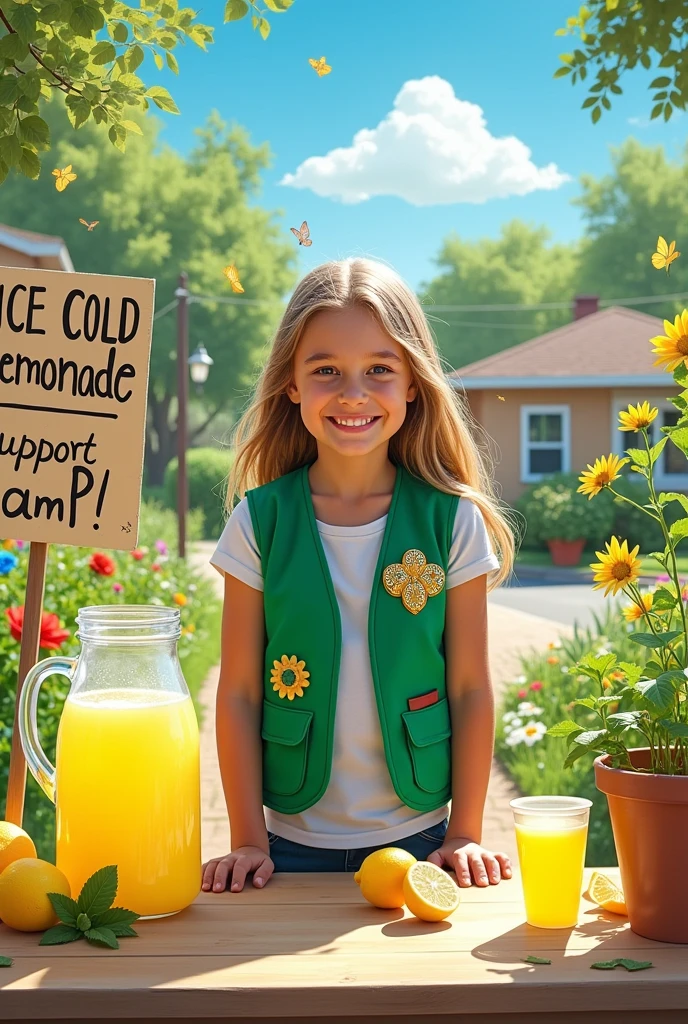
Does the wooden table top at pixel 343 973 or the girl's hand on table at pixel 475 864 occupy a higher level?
the girl's hand on table at pixel 475 864

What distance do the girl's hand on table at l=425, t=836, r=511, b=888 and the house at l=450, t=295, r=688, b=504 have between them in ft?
67.0

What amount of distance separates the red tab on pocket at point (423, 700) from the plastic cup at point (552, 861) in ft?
1.46

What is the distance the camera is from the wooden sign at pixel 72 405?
5.41ft

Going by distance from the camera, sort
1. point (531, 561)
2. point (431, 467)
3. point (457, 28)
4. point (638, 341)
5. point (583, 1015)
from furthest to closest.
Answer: point (457, 28) → point (638, 341) → point (531, 561) → point (431, 467) → point (583, 1015)

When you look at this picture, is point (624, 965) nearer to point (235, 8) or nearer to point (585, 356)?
point (235, 8)

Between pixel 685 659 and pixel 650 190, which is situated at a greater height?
pixel 650 190

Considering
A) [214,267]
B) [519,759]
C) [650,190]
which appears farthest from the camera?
[650,190]

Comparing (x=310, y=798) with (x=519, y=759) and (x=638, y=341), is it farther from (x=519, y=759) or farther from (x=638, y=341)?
(x=638, y=341)

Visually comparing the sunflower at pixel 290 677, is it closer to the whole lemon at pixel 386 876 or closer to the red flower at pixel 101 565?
the whole lemon at pixel 386 876

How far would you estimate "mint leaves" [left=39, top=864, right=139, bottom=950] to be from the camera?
4.29 ft

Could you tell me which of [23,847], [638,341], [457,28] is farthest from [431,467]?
[457,28]

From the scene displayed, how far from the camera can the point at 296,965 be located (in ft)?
3.98

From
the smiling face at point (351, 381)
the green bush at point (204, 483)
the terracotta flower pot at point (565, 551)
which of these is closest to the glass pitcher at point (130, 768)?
the smiling face at point (351, 381)

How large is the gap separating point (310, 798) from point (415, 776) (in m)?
0.18
